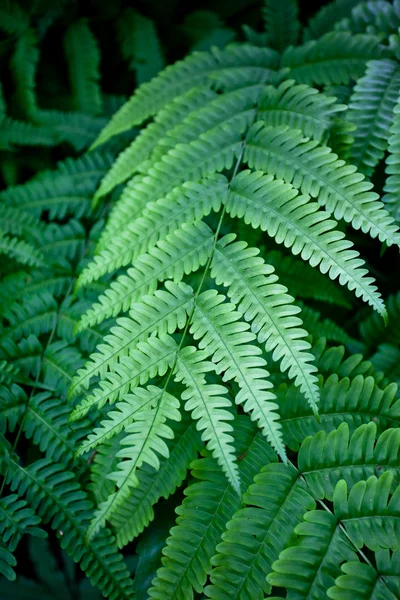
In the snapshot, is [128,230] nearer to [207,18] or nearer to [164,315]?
[164,315]

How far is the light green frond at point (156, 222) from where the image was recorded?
1.55 meters

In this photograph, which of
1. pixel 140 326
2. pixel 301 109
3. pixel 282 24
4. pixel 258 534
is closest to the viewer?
pixel 258 534

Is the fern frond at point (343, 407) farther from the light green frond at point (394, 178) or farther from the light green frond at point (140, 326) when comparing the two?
the light green frond at point (394, 178)

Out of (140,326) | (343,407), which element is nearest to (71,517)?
(140,326)

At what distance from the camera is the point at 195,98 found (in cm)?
191

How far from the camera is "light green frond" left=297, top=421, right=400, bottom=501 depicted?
129 centimetres

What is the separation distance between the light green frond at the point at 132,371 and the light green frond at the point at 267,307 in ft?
0.81

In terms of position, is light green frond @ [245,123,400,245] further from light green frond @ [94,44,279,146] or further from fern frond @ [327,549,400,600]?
fern frond @ [327,549,400,600]

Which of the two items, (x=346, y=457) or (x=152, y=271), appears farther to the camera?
(x=152, y=271)

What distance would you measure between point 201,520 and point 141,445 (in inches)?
11.7

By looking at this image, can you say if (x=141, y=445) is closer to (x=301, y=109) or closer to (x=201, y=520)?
(x=201, y=520)

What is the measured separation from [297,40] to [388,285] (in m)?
1.28

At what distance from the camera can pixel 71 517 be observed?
4.66 ft

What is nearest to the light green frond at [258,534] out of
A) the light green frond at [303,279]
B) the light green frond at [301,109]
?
the light green frond at [303,279]
